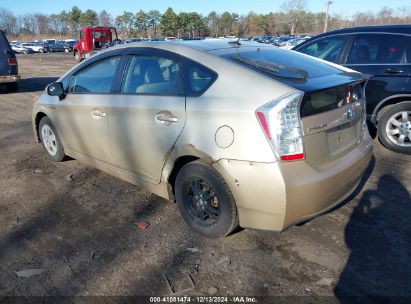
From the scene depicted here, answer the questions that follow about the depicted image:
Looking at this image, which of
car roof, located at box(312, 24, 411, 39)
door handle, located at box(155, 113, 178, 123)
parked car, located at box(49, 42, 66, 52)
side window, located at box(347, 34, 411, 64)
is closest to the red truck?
car roof, located at box(312, 24, 411, 39)

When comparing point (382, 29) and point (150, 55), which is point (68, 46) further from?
point (150, 55)

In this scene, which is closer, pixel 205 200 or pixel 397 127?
pixel 205 200

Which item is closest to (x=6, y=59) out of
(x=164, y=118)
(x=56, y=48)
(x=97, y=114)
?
(x=97, y=114)

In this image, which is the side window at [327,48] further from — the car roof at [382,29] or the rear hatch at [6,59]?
the rear hatch at [6,59]

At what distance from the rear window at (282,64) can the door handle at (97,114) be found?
1510 millimetres

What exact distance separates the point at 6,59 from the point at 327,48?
33.2ft

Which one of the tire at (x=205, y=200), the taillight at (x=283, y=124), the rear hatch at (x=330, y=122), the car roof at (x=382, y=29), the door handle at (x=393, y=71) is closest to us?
the taillight at (x=283, y=124)

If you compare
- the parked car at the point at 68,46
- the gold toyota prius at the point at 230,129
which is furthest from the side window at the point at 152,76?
the parked car at the point at 68,46

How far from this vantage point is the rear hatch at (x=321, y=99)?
2.72 m

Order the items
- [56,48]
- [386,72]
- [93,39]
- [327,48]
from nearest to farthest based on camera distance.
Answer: [386,72]
[327,48]
[93,39]
[56,48]

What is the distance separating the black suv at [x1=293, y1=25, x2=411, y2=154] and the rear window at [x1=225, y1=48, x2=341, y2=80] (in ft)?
7.46

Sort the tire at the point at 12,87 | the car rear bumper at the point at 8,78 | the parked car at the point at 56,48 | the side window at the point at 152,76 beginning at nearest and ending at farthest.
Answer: the side window at the point at 152,76 → the car rear bumper at the point at 8,78 → the tire at the point at 12,87 → the parked car at the point at 56,48

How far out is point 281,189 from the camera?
2619mm

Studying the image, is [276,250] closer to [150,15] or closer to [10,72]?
[10,72]
